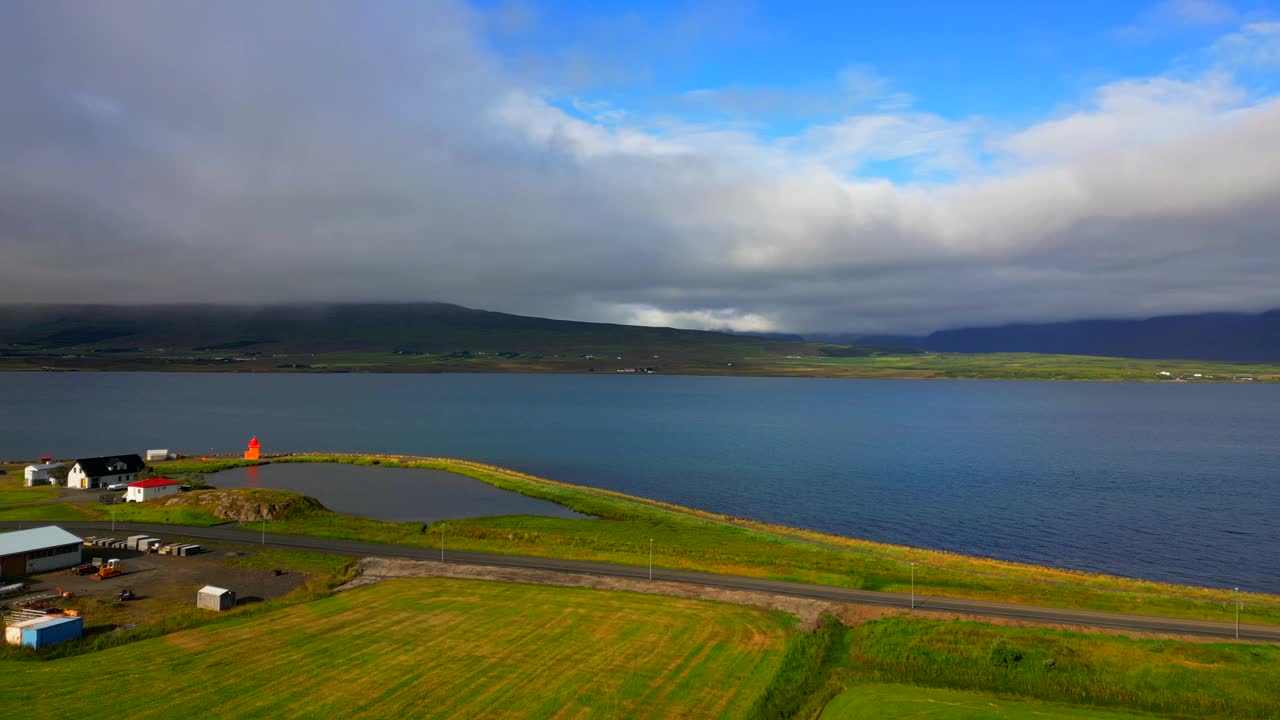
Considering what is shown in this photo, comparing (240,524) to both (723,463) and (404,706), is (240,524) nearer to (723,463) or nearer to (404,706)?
(404,706)

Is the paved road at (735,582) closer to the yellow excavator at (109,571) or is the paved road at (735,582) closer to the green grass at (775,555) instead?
the green grass at (775,555)

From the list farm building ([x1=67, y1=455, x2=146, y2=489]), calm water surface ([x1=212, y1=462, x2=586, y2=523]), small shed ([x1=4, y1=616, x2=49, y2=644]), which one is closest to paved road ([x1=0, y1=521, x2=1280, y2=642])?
calm water surface ([x1=212, y1=462, x2=586, y2=523])

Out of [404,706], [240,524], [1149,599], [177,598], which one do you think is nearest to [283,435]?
[240,524]

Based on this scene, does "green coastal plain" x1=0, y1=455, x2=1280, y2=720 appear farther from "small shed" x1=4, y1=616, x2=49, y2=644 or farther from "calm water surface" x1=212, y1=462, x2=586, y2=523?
"calm water surface" x1=212, y1=462, x2=586, y2=523

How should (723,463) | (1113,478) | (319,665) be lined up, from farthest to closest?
(723,463) < (1113,478) < (319,665)

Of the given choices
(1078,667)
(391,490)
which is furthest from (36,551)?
(1078,667)
